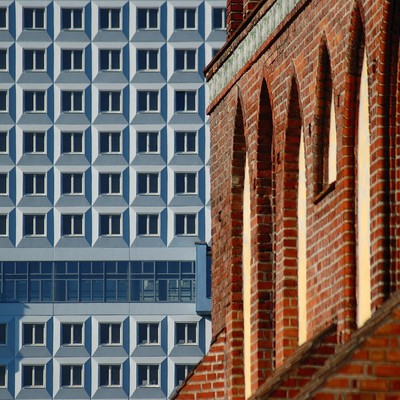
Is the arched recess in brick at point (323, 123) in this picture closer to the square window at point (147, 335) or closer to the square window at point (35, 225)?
the square window at point (147, 335)

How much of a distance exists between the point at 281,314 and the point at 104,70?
93058mm

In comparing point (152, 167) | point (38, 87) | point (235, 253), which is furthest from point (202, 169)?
point (235, 253)

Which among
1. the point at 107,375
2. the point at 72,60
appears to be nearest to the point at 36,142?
the point at 72,60

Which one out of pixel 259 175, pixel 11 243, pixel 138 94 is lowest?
pixel 259 175

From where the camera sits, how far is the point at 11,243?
108 meters

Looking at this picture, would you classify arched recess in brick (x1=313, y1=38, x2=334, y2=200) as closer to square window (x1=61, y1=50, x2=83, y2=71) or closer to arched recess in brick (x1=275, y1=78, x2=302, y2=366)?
arched recess in brick (x1=275, y1=78, x2=302, y2=366)

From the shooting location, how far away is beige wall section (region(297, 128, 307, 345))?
616 inches

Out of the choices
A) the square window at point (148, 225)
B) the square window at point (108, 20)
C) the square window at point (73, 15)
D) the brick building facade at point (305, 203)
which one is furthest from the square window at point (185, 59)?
the brick building facade at point (305, 203)

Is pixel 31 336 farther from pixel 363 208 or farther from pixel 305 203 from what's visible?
pixel 363 208

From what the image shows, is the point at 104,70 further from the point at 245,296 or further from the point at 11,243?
the point at 245,296

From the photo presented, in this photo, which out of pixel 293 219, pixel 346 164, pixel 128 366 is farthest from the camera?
pixel 128 366

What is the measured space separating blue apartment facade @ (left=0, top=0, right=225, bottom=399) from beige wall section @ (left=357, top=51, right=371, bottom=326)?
9051 cm

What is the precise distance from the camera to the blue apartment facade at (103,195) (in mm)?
105250

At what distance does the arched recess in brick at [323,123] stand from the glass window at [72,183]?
92.3 meters
